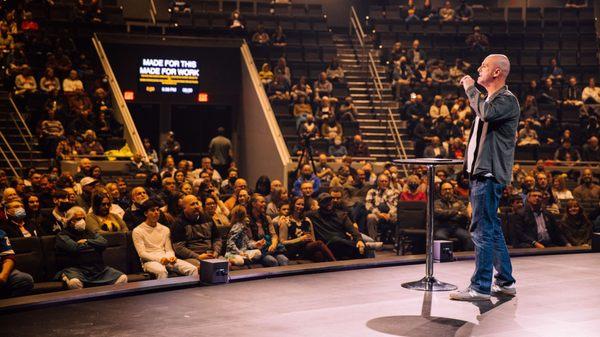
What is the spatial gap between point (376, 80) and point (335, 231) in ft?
33.7

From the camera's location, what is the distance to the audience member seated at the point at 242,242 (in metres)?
7.34

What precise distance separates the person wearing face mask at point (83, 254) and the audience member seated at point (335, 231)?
2377mm

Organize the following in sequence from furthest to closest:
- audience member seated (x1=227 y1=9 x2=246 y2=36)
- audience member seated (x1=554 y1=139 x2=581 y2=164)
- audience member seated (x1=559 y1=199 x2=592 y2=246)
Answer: audience member seated (x1=227 y1=9 x2=246 y2=36) → audience member seated (x1=554 y1=139 x2=581 y2=164) → audience member seated (x1=559 y1=199 x2=592 y2=246)

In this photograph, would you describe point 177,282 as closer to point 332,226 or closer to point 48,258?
point 48,258

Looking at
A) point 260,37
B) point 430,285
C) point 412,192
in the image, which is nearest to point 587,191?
point 412,192

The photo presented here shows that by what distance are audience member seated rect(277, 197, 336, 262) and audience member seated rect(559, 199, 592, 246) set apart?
10.6ft

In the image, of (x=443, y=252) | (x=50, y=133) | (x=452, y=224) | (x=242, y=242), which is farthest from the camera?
(x=50, y=133)

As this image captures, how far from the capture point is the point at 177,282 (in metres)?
5.30

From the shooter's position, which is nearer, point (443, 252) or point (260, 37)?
point (443, 252)

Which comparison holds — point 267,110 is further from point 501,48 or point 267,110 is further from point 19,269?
point 19,269

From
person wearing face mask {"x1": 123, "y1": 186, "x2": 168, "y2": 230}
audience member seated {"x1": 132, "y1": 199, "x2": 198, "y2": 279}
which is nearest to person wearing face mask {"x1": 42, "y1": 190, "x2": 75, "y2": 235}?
person wearing face mask {"x1": 123, "y1": 186, "x2": 168, "y2": 230}

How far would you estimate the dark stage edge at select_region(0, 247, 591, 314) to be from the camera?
4.71 meters

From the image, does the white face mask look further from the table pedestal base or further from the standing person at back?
the standing person at back

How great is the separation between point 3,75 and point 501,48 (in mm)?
11319
